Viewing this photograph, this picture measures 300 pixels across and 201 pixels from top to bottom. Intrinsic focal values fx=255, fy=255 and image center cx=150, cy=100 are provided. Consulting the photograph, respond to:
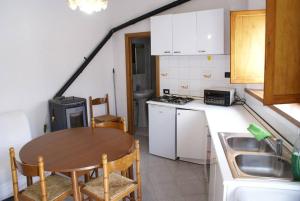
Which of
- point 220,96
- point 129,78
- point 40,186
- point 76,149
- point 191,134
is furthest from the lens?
point 129,78

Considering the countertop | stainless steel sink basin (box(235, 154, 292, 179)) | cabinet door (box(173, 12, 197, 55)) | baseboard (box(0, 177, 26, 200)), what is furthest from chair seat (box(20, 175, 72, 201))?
cabinet door (box(173, 12, 197, 55))

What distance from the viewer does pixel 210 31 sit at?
3416 mm

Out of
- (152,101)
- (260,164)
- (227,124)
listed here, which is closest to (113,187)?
(260,164)

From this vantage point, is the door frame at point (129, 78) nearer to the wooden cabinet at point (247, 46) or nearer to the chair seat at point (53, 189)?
the wooden cabinet at point (247, 46)

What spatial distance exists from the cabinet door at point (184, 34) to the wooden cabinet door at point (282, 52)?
208cm

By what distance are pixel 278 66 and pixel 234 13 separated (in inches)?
47.2

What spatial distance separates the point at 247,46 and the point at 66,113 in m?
2.41

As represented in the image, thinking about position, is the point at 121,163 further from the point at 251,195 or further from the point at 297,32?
the point at 297,32

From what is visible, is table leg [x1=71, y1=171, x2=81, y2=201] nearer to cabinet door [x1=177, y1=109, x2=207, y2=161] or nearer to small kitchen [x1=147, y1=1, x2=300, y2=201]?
small kitchen [x1=147, y1=1, x2=300, y2=201]

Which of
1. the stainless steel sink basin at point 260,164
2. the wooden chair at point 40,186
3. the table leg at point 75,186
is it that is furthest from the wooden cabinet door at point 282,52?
the wooden chair at point 40,186

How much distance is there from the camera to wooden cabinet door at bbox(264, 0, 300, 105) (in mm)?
1495

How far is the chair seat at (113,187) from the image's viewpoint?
198 cm

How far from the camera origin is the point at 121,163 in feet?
6.02

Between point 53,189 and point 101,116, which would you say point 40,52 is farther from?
point 53,189
